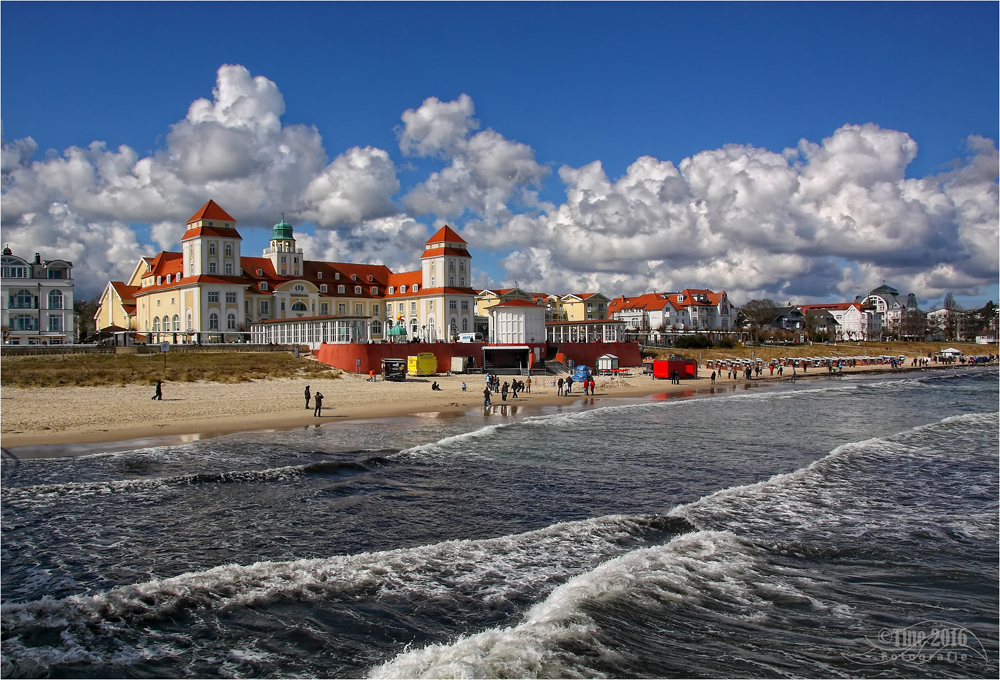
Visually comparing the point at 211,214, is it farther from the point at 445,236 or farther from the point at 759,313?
the point at 759,313

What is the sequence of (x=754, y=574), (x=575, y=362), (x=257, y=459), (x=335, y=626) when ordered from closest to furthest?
(x=335, y=626) → (x=754, y=574) → (x=257, y=459) → (x=575, y=362)

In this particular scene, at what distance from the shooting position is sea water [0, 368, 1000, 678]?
9258mm

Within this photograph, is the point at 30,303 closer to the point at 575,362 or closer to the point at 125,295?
the point at 125,295

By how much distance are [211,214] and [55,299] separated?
1873 cm

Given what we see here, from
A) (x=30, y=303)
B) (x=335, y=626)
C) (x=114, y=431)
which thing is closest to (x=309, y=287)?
(x=30, y=303)

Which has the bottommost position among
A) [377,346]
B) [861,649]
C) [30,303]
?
[861,649]

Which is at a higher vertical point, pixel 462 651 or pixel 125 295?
pixel 125 295

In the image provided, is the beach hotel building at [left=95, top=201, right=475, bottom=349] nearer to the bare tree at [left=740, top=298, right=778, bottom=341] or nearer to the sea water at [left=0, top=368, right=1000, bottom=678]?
the sea water at [left=0, top=368, right=1000, bottom=678]

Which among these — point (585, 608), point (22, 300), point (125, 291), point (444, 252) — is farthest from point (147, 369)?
point (125, 291)

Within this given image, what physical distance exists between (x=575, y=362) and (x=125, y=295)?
63.0 meters

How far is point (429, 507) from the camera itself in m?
16.0

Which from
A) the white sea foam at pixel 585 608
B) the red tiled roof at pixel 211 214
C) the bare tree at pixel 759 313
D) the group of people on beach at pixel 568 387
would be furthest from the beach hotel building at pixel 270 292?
the bare tree at pixel 759 313

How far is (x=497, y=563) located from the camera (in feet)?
40.7

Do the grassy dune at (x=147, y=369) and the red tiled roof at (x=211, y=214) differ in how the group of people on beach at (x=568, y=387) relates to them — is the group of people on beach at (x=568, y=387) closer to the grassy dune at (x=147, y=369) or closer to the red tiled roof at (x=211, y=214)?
the grassy dune at (x=147, y=369)
